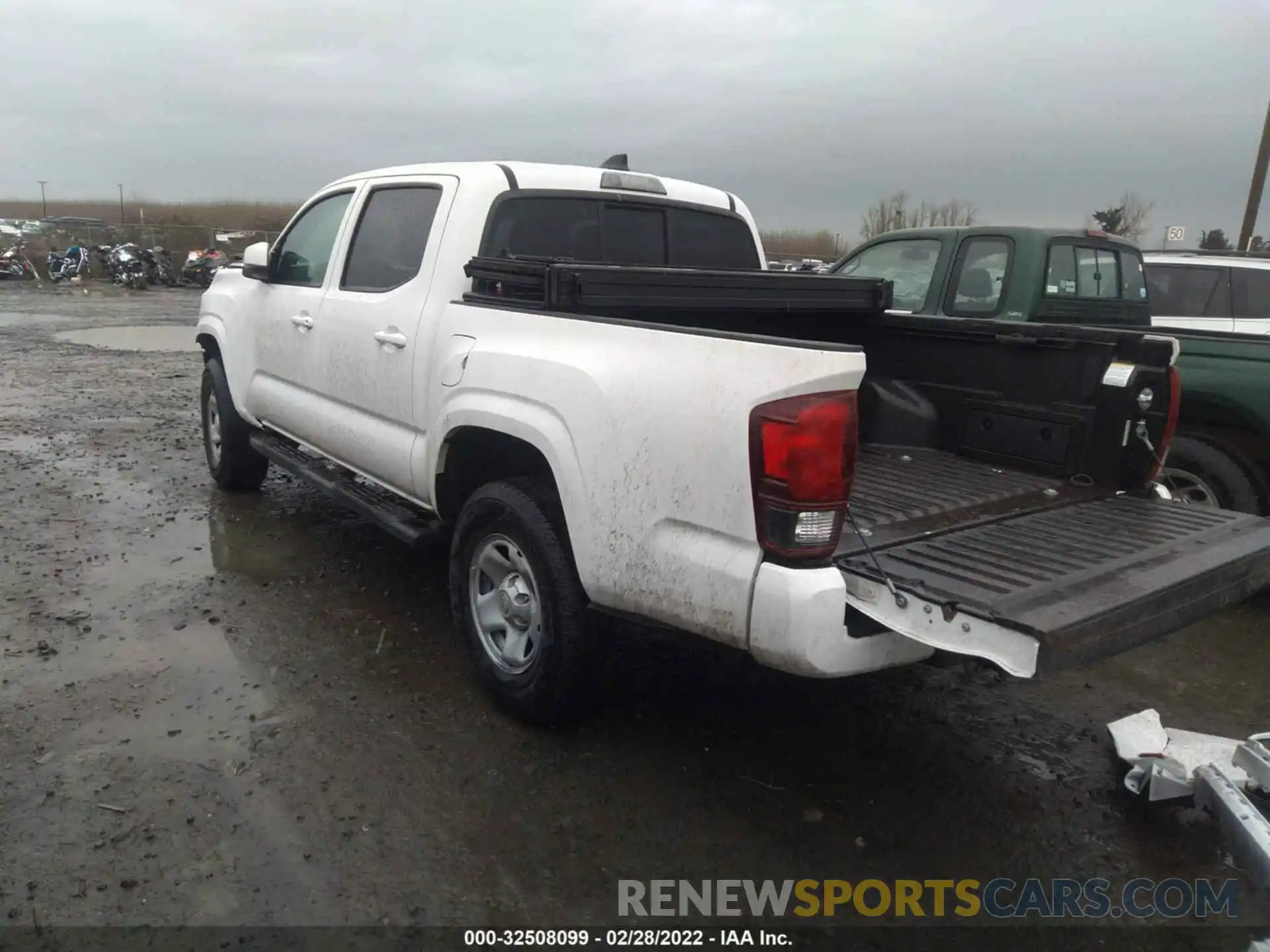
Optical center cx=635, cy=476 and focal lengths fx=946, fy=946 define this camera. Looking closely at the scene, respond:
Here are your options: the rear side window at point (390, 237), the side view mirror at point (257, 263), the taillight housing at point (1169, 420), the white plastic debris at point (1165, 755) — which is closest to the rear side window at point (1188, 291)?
the taillight housing at point (1169, 420)

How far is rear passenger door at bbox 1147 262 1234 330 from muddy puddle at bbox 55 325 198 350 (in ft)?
41.0

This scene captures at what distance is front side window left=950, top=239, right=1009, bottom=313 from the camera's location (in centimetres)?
642

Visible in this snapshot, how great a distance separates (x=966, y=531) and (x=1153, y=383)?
1.13 meters

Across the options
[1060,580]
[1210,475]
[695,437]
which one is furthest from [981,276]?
[695,437]

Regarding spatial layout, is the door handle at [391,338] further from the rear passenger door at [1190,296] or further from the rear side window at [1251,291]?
the rear side window at [1251,291]

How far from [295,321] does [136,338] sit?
12105 millimetres

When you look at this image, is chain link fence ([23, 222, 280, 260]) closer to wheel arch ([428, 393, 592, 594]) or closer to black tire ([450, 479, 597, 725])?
wheel arch ([428, 393, 592, 594])

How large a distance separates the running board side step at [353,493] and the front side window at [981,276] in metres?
4.13

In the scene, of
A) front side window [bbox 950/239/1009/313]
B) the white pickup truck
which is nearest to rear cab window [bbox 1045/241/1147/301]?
front side window [bbox 950/239/1009/313]

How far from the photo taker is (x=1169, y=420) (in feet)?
11.9

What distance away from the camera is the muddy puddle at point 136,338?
558 inches

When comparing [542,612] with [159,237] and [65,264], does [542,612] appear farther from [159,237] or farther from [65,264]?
[159,237]

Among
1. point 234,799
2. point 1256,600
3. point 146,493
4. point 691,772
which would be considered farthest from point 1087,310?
point 146,493

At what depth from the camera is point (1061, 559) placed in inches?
114
